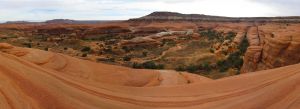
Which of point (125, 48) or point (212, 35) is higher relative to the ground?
point (125, 48)

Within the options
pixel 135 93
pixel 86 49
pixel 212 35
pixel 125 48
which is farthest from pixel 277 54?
→ pixel 212 35

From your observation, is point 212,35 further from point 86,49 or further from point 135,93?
point 135,93

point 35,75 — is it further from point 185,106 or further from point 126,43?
point 126,43

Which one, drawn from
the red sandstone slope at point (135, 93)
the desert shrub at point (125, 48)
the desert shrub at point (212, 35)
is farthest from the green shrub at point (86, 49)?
the red sandstone slope at point (135, 93)

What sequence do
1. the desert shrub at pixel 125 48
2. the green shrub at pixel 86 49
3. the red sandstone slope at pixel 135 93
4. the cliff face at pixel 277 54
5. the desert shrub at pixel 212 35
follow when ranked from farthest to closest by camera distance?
the desert shrub at pixel 212 35 < the desert shrub at pixel 125 48 < the green shrub at pixel 86 49 < the cliff face at pixel 277 54 < the red sandstone slope at pixel 135 93

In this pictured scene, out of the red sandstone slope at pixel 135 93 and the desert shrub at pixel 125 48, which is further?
the desert shrub at pixel 125 48

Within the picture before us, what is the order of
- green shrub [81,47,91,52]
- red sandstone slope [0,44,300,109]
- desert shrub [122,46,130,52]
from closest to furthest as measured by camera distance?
red sandstone slope [0,44,300,109]
green shrub [81,47,91,52]
desert shrub [122,46,130,52]

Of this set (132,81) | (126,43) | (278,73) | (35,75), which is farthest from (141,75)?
(126,43)

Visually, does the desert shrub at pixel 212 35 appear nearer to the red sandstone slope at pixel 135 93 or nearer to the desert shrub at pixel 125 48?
the desert shrub at pixel 125 48

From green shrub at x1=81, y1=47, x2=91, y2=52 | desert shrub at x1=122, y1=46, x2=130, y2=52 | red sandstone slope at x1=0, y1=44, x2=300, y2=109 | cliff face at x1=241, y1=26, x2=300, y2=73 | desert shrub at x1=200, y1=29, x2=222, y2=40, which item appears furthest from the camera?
desert shrub at x1=200, y1=29, x2=222, y2=40

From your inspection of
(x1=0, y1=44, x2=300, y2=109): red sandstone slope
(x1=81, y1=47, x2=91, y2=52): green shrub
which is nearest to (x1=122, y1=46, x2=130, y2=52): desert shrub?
(x1=81, y1=47, x2=91, y2=52): green shrub

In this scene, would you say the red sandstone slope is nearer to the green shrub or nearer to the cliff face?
the cliff face
